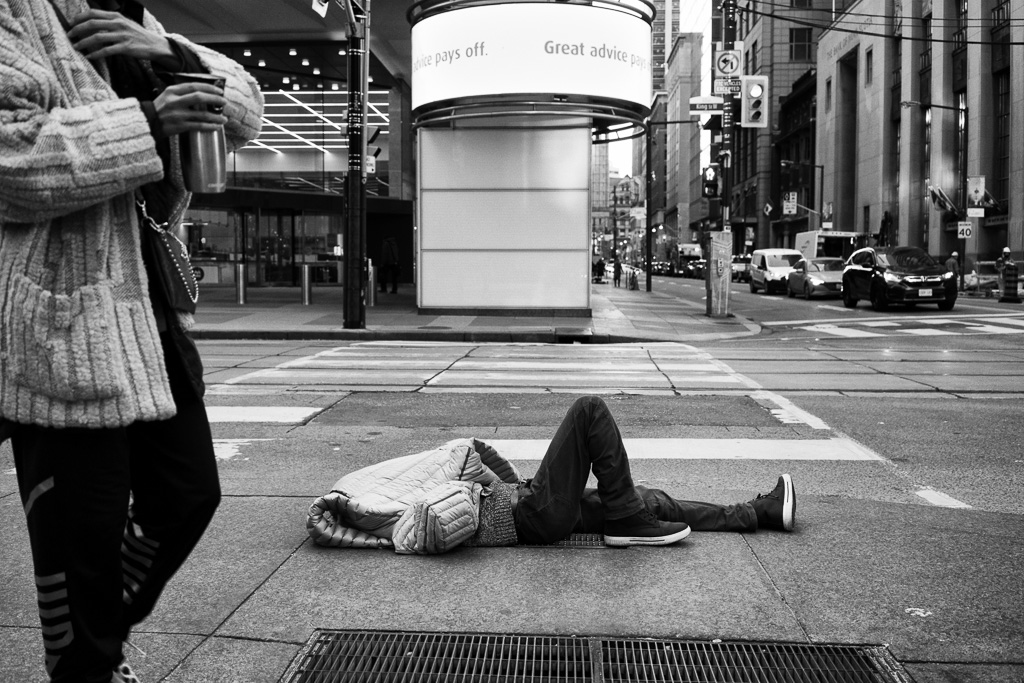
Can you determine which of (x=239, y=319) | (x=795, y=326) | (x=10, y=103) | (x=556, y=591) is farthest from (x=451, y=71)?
(x=10, y=103)

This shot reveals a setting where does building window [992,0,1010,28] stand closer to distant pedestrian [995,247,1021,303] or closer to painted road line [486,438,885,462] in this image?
distant pedestrian [995,247,1021,303]

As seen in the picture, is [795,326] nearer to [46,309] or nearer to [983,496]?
[983,496]

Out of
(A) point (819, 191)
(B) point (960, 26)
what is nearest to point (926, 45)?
(B) point (960, 26)

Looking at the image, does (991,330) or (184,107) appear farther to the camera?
(991,330)

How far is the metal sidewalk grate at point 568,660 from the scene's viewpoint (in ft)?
10.1

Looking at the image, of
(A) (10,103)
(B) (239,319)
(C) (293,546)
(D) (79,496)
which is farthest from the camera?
(B) (239,319)

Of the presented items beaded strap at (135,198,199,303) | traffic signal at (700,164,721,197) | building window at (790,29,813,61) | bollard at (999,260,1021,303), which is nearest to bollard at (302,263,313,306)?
traffic signal at (700,164,721,197)

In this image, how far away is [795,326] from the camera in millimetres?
19969

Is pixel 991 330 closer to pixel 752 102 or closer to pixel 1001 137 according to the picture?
pixel 752 102

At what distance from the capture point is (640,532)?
428 centimetres

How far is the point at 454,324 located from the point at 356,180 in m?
3.08

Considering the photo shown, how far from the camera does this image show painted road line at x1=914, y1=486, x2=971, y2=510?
16.9 feet

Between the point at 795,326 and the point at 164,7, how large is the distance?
1665 cm

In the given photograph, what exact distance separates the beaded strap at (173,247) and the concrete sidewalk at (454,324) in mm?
14154
